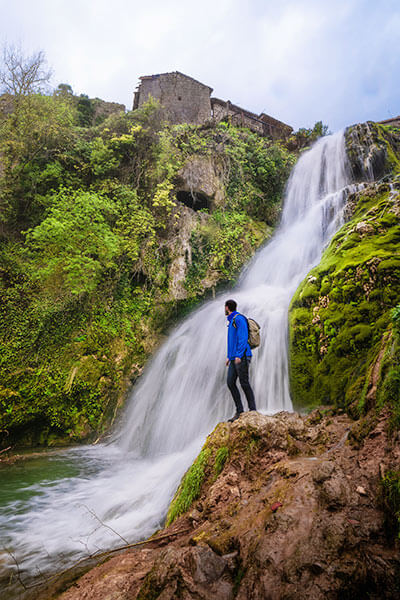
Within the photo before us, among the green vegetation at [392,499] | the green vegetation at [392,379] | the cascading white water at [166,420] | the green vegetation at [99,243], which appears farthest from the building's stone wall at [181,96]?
the green vegetation at [392,499]

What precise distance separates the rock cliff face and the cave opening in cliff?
1088cm

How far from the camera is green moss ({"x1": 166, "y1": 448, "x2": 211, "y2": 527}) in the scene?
2910 mm

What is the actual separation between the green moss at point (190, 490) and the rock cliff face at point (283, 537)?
0.28 feet

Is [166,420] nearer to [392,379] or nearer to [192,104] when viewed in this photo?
[392,379]

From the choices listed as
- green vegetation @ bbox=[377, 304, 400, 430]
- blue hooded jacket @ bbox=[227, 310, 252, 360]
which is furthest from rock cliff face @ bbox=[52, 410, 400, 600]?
blue hooded jacket @ bbox=[227, 310, 252, 360]

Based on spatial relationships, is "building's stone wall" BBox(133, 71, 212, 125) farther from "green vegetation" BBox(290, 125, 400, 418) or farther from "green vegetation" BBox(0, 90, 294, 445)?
"green vegetation" BBox(290, 125, 400, 418)

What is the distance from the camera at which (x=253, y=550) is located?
1.63 meters

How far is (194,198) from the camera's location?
459 inches

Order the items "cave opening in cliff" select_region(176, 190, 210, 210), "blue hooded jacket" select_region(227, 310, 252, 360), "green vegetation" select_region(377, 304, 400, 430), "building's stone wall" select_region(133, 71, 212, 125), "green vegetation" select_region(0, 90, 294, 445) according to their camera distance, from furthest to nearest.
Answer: "building's stone wall" select_region(133, 71, 212, 125) < "cave opening in cliff" select_region(176, 190, 210, 210) < "green vegetation" select_region(0, 90, 294, 445) < "blue hooded jacket" select_region(227, 310, 252, 360) < "green vegetation" select_region(377, 304, 400, 430)

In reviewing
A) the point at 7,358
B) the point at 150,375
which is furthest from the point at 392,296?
the point at 7,358

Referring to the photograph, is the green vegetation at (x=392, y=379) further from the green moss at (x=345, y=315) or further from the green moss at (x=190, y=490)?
the green moss at (x=190, y=490)

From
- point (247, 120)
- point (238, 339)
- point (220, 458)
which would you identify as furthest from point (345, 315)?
point (247, 120)

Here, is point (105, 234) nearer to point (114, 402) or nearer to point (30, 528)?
point (114, 402)

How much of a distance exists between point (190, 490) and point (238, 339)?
2043 mm
